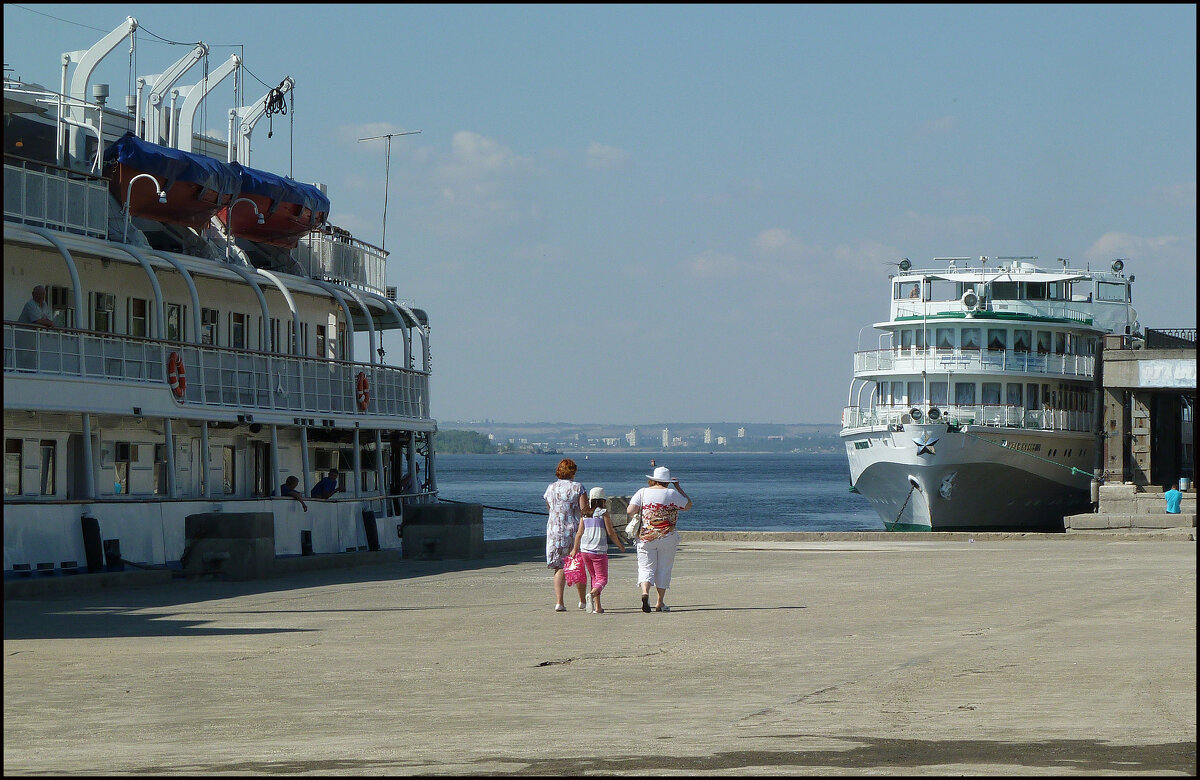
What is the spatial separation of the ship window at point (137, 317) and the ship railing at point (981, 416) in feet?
106

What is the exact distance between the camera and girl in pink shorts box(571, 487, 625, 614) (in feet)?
51.9

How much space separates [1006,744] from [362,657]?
5978 millimetres

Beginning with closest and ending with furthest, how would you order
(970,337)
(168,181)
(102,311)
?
(102,311) → (168,181) → (970,337)

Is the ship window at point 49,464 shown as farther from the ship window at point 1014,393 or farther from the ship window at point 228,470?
the ship window at point 1014,393

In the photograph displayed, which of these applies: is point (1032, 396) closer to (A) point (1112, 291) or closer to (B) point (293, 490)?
(A) point (1112, 291)

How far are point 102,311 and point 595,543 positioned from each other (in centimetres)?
1354

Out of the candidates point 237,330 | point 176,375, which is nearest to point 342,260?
point 237,330

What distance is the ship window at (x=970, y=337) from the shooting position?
56500 mm

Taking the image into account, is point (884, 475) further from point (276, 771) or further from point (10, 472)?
Result: point (276, 771)

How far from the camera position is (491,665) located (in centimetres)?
1148

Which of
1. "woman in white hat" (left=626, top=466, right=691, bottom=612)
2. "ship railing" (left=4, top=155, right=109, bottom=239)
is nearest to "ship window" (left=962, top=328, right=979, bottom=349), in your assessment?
"ship railing" (left=4, top=155, right=109, bottom=239)

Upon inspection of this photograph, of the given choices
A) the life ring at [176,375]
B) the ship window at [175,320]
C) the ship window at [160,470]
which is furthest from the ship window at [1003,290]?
the life ring at [176,375]

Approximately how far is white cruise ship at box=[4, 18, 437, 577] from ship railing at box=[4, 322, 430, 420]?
4 centimetres

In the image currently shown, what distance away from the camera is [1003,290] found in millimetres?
59312
